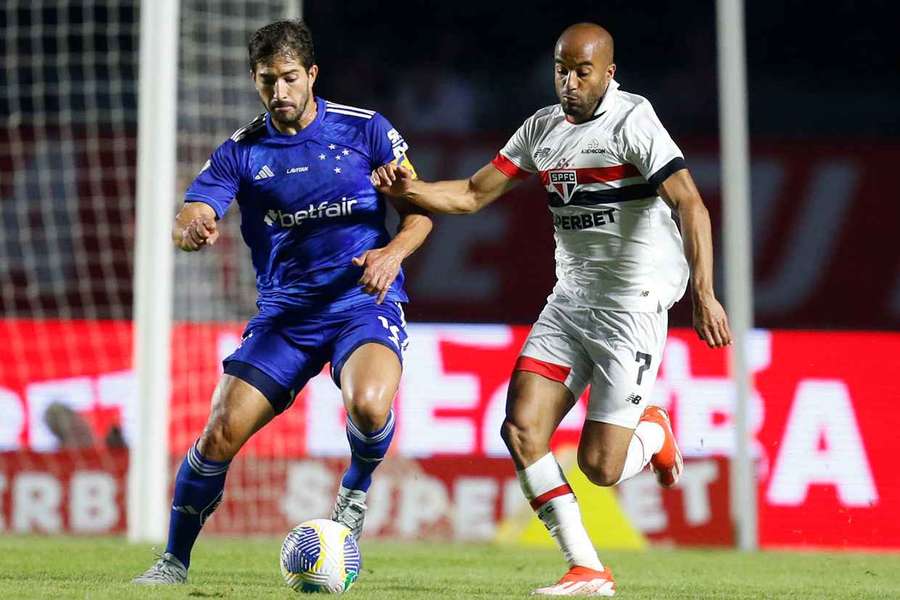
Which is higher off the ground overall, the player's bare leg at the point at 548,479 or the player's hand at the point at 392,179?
the player's hand at the point at 392,179

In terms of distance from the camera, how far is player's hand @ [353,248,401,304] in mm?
5422

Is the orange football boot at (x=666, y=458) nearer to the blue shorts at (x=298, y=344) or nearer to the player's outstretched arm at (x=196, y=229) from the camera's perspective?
the blue shorts at (x=298, y=344)

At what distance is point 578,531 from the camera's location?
17.9 feet

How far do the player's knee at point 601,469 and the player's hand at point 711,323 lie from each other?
2.81ft

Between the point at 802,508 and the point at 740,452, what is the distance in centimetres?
51

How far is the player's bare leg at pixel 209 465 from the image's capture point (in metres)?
5.50

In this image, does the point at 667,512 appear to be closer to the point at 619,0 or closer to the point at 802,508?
the point at 802,508

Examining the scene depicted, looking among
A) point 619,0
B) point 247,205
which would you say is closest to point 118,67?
point 619,0

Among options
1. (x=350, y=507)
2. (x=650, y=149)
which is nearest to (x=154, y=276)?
(x=350, y=507)

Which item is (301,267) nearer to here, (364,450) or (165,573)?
(364,450)

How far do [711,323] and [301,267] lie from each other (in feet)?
5.46

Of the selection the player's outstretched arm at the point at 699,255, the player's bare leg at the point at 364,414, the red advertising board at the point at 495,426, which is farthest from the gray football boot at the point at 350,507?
the red advertising board at the point at 495,426

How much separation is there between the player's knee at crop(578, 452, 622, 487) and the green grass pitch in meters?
0.44

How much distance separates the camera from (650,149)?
5.45 m
